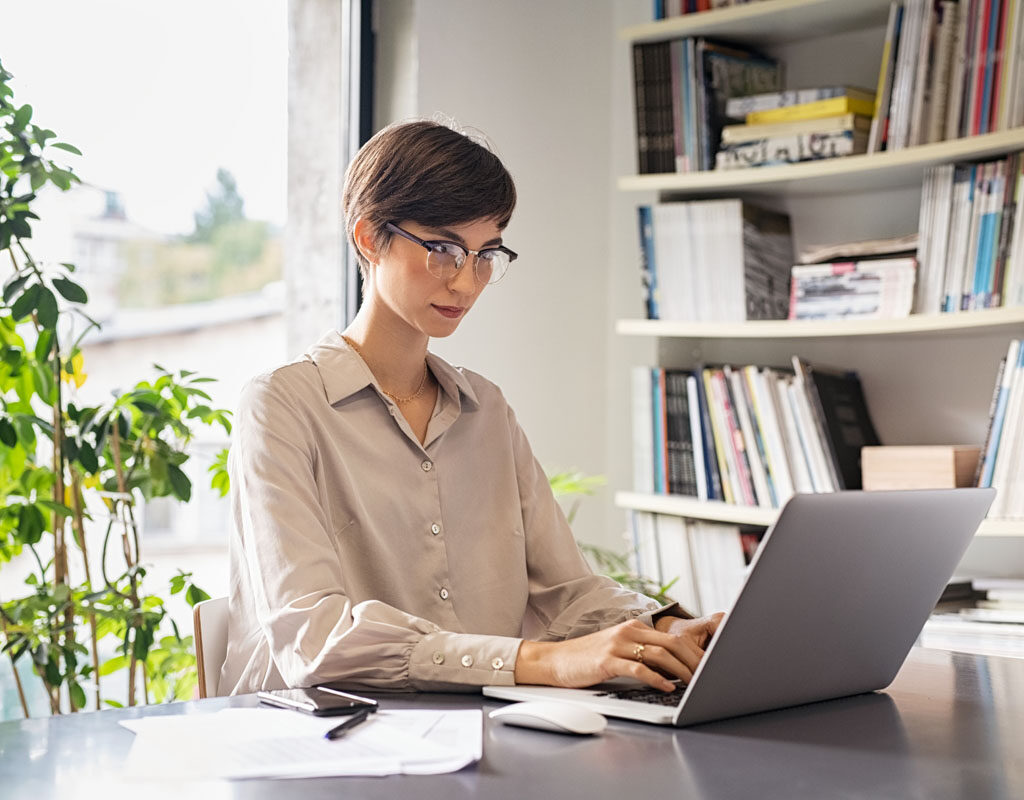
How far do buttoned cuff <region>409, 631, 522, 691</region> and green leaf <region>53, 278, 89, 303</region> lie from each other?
995 millimetres

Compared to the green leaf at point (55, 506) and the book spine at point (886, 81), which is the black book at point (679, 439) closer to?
the book spine at point (886, 81)

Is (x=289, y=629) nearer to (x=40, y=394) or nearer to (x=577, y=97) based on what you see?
(x=40, y=394)

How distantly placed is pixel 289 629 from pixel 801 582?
554 millimetres

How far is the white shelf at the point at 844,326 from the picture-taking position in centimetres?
225

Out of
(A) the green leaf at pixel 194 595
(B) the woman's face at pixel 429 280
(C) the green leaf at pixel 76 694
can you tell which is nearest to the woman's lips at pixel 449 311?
(B) the woman's face at pixel 429 280

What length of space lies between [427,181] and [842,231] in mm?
1502

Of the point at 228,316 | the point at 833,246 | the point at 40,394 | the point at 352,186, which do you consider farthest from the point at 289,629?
the point at 833,246

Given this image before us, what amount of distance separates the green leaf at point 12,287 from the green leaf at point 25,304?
2 centimetres

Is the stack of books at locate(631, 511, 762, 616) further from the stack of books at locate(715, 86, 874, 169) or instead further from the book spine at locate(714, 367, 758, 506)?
the stack of books at locate(715, 86, 874, 169)

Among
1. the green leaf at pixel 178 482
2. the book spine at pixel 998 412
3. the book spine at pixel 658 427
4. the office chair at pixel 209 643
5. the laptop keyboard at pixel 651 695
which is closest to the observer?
the laptop keyboard at pixel 651 695

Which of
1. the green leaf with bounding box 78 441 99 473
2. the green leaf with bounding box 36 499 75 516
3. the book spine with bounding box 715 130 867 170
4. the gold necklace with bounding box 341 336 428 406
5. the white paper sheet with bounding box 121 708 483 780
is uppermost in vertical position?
the book spine with bounding box 715 130 867 170

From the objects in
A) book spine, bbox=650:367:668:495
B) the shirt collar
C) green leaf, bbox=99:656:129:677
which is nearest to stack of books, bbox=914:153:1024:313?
book spine, bbox=650:367:668:495

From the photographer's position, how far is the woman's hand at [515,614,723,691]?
1138 millimetres

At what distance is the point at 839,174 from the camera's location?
2518 mm
